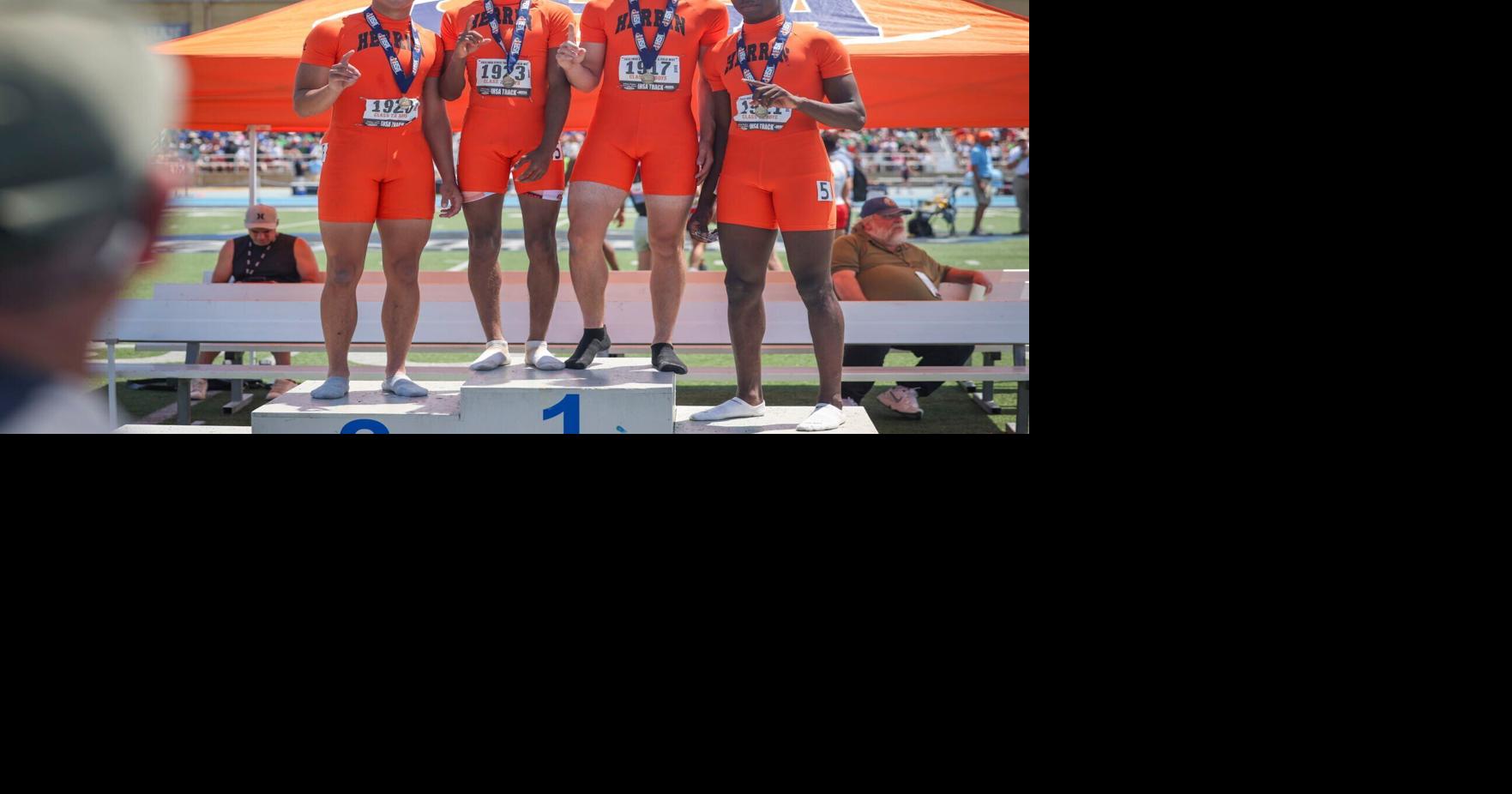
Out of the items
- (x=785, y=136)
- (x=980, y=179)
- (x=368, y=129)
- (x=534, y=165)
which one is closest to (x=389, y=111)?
(x=368, y=129)

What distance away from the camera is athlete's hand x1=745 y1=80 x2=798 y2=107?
4.16 meters

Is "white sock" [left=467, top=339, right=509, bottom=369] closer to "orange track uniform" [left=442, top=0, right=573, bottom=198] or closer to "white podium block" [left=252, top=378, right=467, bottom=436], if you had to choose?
"white podium block" [left=252, top=378, right=467, bottom=436]

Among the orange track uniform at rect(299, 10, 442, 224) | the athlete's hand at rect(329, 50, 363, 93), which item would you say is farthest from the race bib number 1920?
the athlete's hand at rect(329, 50, 363, 93)

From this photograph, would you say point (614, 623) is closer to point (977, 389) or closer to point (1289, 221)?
point (1289, 221)

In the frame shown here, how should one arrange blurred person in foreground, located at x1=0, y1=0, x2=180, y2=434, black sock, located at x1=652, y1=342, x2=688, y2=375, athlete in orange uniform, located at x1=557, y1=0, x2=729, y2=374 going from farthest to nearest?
1. black sock, located at x1=652, y1=342, x2=688, y2=375
2. athlete in orange uniform, located at x1=557, y1=0, x2=729, y2=374
3. blurred person in foreground, located at x1=0, y1=0, x2=180, y2=434

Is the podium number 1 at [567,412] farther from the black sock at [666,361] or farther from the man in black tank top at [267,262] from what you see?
the man in black tank top at [267,262]

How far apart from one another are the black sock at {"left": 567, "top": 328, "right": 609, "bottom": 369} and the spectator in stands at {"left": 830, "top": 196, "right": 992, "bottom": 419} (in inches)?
77.2

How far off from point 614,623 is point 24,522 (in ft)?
3.70

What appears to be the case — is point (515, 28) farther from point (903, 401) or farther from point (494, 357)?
point (903, 401)

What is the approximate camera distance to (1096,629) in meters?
2.74

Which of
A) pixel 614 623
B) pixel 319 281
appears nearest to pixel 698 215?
pixel 614 623

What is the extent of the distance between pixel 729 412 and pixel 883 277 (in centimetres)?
234

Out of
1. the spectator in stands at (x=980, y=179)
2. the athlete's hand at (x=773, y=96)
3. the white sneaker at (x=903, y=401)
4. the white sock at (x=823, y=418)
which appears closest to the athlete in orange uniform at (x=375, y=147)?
the athlete's hand at (x=773, y=96)

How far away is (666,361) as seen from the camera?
4844 millimetres
